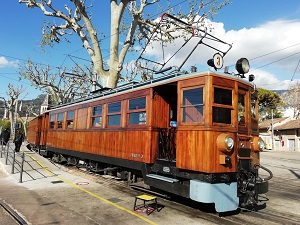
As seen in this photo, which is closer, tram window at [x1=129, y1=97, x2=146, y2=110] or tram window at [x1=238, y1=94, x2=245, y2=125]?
tram window at [x1=238, y1=94, x2=245, y2=125]

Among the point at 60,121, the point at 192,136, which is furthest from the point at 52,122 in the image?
the point at 192,136

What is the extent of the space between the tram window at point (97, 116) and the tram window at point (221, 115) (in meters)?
4.79

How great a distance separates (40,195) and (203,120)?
494cm

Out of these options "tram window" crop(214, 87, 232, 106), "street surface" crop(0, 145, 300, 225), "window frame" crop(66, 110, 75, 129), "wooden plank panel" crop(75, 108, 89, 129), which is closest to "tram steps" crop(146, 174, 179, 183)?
"street surface" crop(0, 145, 300, 225)

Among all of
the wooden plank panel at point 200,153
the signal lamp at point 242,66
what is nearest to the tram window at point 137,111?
the wooden plank panel at point 200,153

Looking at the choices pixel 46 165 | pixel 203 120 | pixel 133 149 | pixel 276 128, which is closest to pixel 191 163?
pixel 203 120

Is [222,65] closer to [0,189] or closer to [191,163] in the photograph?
[191,163]

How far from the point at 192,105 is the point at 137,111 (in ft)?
6.54

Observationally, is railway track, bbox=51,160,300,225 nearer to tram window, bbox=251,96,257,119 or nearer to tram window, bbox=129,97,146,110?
tram window, bbox=129,97,146,110

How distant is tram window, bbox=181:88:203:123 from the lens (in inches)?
231

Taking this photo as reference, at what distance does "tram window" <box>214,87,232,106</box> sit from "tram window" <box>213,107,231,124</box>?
161 millimetres

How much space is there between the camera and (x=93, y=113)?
9.97 meters

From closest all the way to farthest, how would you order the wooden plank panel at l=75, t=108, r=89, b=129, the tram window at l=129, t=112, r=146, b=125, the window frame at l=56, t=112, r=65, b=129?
the tram window at l=129, t=112, r=146, b=125 → the wooden plank panel at l=75, t=108, r=89, b=129 → the window frame at l=56, t=112, r=65, b=129

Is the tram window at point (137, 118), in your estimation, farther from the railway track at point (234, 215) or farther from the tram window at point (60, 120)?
the tram window at point (60, 120)
